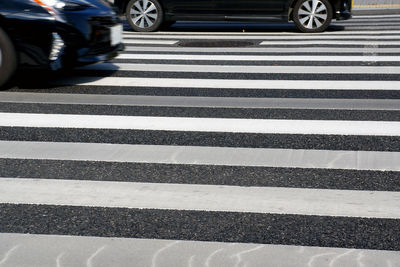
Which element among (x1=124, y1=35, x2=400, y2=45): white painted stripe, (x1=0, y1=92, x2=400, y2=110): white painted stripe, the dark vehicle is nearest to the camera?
(x1=0, y1=92, x2=400, y2=110): white painted stripe

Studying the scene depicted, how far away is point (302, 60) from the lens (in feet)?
31.5

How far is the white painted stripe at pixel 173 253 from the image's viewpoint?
325cm

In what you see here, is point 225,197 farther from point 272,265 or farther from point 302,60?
point 302,60

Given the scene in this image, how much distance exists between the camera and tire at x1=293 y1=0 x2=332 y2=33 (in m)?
13.0

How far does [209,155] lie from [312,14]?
8.56 m

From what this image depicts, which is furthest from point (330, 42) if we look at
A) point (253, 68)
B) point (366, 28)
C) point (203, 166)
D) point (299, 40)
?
point (203, 166)

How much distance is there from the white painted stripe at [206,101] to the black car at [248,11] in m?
6.37

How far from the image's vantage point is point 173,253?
11.0 feet

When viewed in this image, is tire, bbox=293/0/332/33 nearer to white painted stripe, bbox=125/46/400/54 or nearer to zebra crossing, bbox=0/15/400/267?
white painted stripe, bbox=125/46/400/54

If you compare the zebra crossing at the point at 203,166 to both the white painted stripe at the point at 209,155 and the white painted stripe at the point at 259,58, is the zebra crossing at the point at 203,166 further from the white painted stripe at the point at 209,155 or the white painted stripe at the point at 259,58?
the white painted stripe at the point at 259,58

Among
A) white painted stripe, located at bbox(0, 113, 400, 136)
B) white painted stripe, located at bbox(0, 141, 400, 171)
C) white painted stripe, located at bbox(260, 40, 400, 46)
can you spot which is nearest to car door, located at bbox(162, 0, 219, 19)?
white painted stripe, located at bbox(260, 40, 400, 46)

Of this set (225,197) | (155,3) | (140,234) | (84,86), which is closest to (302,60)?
(84,86)

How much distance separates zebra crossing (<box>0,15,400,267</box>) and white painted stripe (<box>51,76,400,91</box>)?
0.10ft

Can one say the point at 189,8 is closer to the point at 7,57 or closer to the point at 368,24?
the point at 368,24
